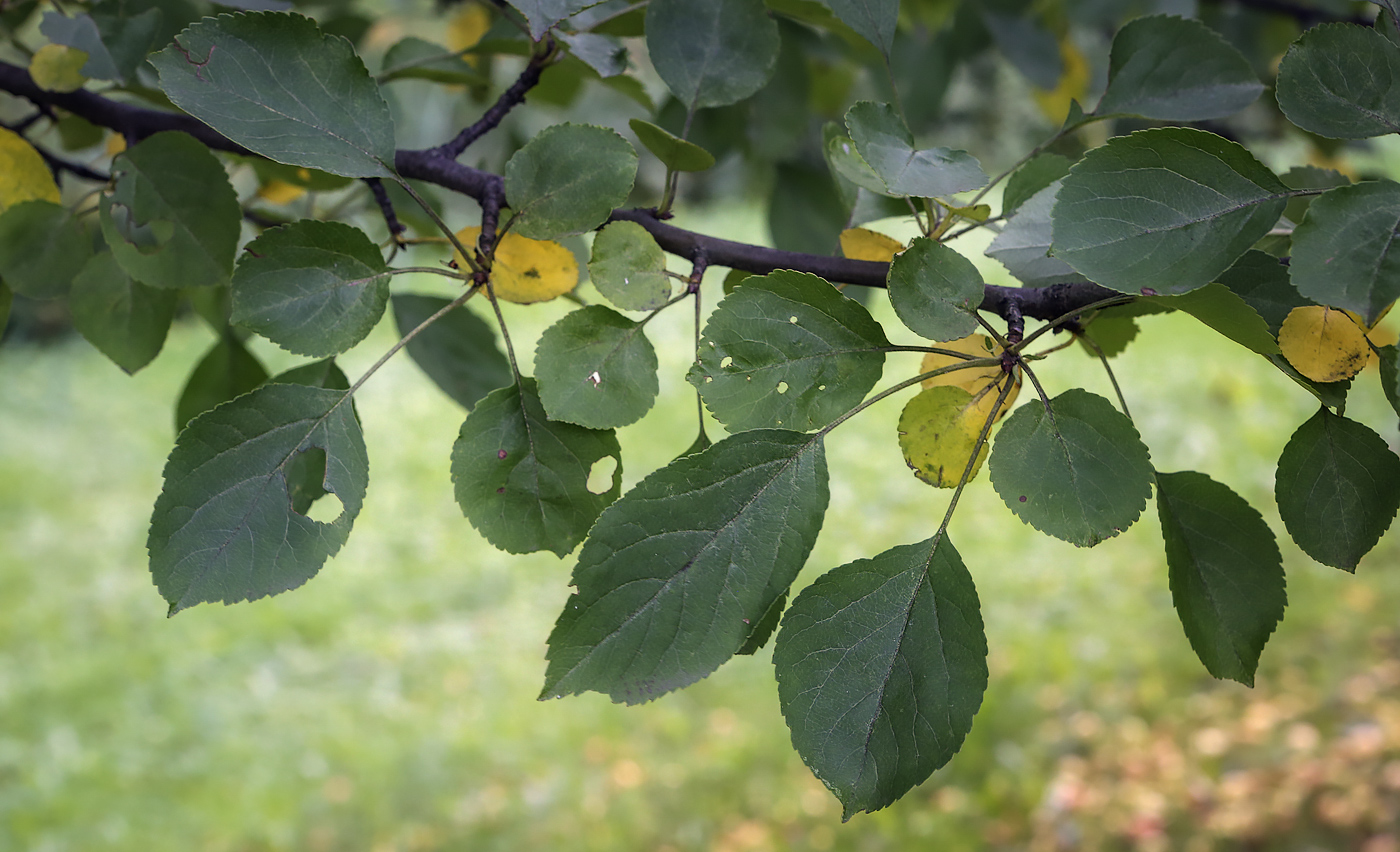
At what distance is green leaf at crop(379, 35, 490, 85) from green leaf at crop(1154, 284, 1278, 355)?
2.04 feet

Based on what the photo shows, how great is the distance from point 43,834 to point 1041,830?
2.66 meters

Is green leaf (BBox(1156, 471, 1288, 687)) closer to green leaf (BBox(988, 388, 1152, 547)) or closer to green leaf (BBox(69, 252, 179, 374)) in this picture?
green leaf (BBox(988, 388, 1152, 547))

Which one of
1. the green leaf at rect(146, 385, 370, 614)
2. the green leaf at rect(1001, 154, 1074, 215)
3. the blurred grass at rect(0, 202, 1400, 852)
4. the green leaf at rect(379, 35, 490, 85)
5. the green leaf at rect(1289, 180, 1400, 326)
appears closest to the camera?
the green leaf at rect(1289, 180, 1400, 326)

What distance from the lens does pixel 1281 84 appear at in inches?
18.0

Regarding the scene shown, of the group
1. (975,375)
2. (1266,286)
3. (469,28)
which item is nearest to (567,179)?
(975,375)

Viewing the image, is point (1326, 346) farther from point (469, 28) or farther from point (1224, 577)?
point (469, 28)

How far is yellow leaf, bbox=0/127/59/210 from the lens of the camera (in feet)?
2.43

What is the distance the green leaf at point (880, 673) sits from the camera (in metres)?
0.47

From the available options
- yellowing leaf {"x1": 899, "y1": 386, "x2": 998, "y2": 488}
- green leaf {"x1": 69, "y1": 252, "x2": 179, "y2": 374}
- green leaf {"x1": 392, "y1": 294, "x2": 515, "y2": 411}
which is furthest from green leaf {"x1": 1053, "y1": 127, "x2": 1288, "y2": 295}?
green leaf {"x1": 69, "y1": 252, "x2": 179, "y2": 374}

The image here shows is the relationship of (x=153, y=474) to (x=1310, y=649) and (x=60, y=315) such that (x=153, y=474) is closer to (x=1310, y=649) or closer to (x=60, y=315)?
(x=60, y=315)

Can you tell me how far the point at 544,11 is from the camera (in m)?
0.54

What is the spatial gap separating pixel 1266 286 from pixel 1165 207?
9 centimetres

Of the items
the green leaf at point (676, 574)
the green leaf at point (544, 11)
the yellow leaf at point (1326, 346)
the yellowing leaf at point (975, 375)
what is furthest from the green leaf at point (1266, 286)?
the green leaf at point (544, 11)

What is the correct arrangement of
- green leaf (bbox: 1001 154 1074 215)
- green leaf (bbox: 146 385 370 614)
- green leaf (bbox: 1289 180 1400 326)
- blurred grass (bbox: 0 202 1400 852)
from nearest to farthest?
green leaf (bbox: 1289 180 1400 326)
green leaf (bbox: 146 385 370 614)
green leaf (bbox: 1001 154 1074 215)
blurred grass (bbox: 0 202 1400 852)
